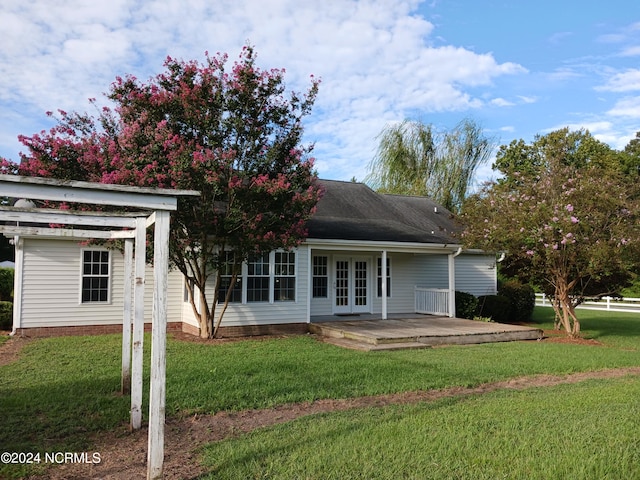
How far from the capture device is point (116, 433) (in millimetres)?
5148

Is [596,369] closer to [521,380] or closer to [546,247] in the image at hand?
[521,380]

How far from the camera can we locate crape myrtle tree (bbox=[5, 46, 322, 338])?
9891 mm

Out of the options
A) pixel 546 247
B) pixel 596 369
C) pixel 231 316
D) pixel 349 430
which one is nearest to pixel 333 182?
pixel 231 316

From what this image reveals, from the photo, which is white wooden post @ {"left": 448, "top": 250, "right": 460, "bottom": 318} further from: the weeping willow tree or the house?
the weeping willow tree

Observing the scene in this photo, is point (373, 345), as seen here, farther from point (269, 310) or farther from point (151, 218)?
point (151, 218)

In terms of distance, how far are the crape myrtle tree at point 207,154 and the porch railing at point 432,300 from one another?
638 cm

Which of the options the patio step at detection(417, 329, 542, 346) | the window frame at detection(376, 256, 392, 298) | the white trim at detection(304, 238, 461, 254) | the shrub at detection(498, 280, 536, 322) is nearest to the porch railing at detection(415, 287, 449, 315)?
the window frame at detection(376, 256, 392, 298)

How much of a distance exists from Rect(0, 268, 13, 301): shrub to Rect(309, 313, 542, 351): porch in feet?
36.2

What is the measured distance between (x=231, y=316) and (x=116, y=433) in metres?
7.78

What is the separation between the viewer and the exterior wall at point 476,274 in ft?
59.4

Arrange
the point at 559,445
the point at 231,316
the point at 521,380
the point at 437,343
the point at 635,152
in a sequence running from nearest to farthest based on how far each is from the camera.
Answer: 1. the point at 559,445
2. the point at 521,380
3. the point at 437,343
4. the point at 231,316
5. the point at 635,152

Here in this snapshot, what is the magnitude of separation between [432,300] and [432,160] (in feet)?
50.5

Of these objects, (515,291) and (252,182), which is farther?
(515,291)

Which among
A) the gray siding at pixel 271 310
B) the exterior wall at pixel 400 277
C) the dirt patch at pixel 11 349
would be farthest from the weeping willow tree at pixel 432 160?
the dirt patch at pixel 11 349
